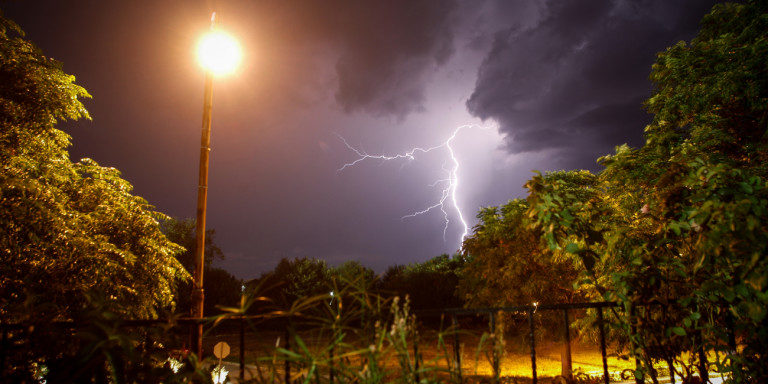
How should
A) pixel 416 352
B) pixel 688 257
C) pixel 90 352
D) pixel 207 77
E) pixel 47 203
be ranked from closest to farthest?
pixel 90 352, pixel 416 352, pixel 688 257, pixel 47 203, pixel 207 77

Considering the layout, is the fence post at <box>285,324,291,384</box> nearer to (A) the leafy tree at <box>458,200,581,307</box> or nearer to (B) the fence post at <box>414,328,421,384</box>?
(B) the fence post at <box>414,328,421,384</box>

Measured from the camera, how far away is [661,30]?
2614 cm

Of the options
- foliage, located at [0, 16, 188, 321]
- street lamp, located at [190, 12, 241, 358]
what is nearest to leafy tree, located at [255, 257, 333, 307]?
foliage, located at [0, 16, 188, 321]

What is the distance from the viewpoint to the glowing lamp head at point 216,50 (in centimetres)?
725

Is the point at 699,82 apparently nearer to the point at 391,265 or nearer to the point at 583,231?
the point at 583,231

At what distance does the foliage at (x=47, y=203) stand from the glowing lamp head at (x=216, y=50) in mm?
3372

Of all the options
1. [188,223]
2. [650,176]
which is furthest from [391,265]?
[650,176]

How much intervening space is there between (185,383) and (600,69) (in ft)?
138

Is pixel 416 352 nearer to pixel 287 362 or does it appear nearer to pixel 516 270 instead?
pixel 287 362

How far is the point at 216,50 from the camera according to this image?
23.9 ft

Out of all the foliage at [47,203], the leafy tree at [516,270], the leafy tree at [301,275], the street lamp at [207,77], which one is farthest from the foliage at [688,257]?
the leafy tree at [301,275]

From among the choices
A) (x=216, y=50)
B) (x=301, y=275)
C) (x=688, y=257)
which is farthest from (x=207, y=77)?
(x=301, y=275)

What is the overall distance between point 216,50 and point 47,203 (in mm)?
4411

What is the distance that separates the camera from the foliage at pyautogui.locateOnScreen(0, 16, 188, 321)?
6363mm
